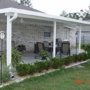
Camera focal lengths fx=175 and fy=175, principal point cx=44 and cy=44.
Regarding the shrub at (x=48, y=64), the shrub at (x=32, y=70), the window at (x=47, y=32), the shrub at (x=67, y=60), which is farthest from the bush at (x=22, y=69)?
the window at (x=47, y=32)

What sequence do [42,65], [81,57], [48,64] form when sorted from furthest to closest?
[81,57]
[48,64]
[42,65]

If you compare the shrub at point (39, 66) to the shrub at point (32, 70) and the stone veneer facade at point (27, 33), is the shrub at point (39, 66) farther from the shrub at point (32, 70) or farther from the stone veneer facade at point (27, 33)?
the stone veneer facade at point (27, 33)

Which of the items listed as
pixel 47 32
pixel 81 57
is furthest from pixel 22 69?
pixel 47 32

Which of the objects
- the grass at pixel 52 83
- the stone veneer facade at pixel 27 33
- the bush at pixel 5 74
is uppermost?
the stone veneer facade at pixel 27 33

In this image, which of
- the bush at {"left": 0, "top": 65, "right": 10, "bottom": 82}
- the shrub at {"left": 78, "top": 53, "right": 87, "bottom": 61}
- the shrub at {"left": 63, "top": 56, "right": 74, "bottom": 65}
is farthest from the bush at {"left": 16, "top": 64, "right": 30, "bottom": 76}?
the shrub at {"left": 78, "top": 53, "right": 87, "bottom": 61}

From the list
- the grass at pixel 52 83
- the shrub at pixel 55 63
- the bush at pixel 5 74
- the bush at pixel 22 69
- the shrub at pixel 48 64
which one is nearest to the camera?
the grass at pixel 52 83

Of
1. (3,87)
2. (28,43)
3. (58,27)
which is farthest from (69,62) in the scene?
(58,27)

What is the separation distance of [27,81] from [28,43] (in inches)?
326

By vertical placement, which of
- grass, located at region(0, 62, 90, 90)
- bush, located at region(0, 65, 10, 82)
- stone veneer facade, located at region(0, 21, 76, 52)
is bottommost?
grass, located at region(0, 62, 90, 90)

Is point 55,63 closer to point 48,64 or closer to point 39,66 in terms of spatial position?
point 48,64

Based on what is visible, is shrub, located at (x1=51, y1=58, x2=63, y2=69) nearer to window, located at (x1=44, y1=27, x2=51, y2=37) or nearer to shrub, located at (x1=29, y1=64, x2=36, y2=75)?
shrub, located at (x1=29, y1=64, x2=36, y2=75)

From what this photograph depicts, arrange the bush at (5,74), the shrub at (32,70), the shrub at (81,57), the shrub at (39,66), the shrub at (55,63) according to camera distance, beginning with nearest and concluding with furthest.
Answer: the bush at (5,74) → the shrub at (32,70) → the shrub at (39,66) → the shrub at (55,63) → the shrub at (81,57)

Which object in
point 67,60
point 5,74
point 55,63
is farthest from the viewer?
point 67,60

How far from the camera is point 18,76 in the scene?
6406mm
